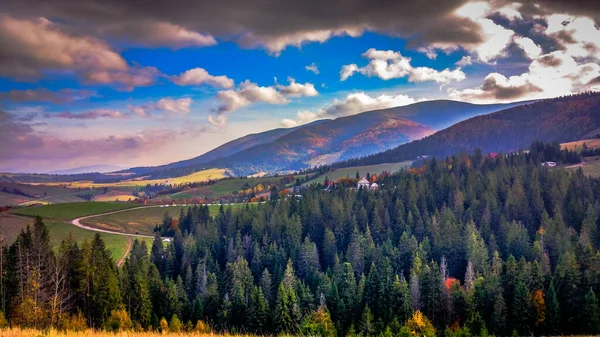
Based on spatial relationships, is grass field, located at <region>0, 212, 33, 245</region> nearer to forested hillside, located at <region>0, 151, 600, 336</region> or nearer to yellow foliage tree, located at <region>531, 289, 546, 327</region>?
forested hillside, located at <region>0, 151, 600, 336</region>

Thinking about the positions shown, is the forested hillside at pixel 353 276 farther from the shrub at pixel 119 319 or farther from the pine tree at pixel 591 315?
the shrub at pixel 119 319

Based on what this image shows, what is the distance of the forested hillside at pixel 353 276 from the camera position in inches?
3098

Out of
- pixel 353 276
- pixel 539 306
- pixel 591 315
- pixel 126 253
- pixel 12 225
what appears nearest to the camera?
pixel 591 315

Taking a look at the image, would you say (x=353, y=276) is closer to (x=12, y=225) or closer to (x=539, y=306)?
(x=539, y=306)

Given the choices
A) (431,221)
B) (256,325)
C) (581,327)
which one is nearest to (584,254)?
(581,327)

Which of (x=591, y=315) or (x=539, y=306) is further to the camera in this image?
(x=539, y=306)

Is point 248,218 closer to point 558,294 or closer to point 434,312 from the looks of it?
point 434,312

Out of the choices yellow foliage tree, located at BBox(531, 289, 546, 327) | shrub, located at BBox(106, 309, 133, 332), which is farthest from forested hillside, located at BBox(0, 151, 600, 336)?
shrub, located at BBox(106, 309, 133, 332)

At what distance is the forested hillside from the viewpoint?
7869 cm

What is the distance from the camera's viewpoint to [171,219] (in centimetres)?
19712

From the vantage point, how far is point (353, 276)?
324 feet

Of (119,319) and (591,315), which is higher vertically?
(119,319)

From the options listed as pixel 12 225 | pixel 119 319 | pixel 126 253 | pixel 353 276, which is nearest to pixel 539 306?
pixel 353 276

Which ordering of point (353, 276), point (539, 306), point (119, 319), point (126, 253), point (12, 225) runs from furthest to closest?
point (12, 225)
point (126, 253)
point (353, 276)
point (539, 306)
point (119, 319)
